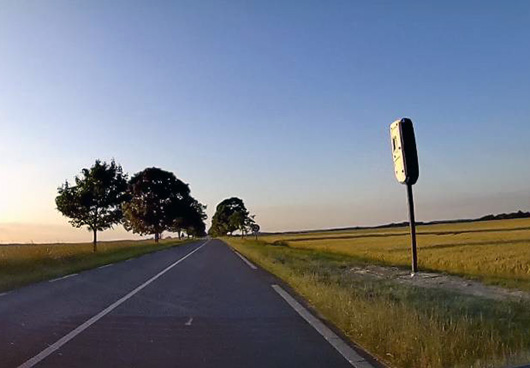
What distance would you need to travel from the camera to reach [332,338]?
27.8ft

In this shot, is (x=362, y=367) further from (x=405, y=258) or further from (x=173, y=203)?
(x=173, y=203)

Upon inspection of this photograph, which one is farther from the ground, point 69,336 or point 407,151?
point 407,151

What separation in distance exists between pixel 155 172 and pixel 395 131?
2986 inches

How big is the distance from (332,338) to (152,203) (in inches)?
3028

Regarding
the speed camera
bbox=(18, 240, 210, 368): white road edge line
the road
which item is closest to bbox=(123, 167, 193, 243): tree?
the road

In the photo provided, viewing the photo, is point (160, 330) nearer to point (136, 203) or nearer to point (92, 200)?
point (92, 200)

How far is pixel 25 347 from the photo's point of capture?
7.99 meters

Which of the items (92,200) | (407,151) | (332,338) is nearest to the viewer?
(332,338)

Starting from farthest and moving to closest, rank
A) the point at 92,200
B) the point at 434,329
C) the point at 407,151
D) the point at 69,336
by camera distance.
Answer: the point at 92,200 → the point at 407,151 → the point at 69,336 → the point at 434,329

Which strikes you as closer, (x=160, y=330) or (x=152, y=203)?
(x=160, y=330)

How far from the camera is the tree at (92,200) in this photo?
147 ft

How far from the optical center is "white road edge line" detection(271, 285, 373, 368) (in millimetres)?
6992

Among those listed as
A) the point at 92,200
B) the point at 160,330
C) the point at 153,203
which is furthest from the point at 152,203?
the point at 160,330

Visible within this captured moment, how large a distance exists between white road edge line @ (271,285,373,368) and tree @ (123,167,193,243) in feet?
235
